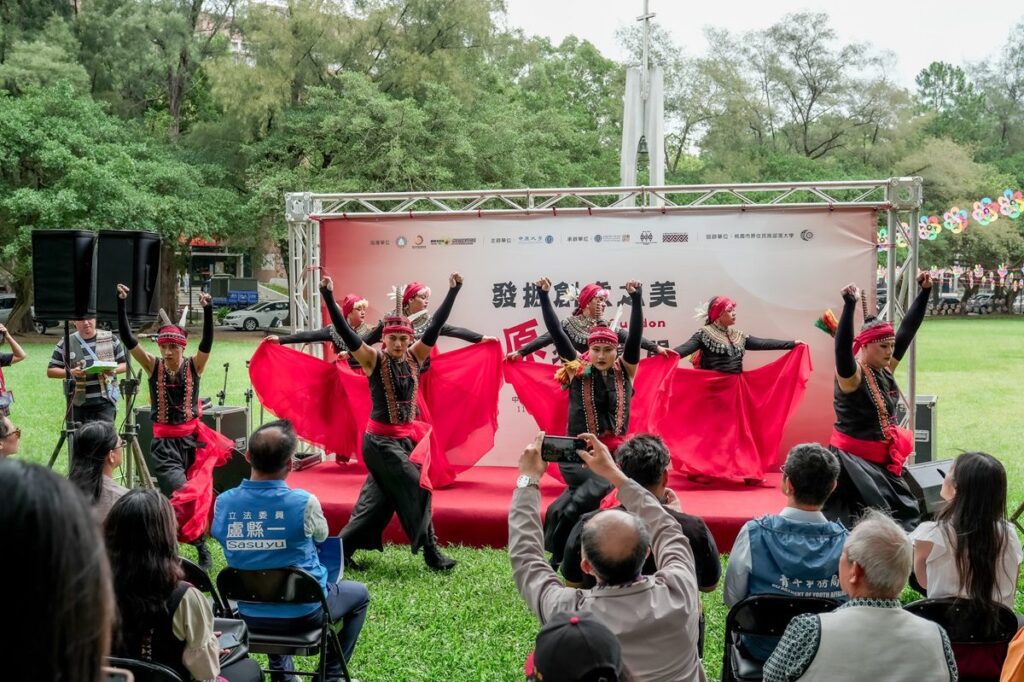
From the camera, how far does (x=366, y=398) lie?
7.04m

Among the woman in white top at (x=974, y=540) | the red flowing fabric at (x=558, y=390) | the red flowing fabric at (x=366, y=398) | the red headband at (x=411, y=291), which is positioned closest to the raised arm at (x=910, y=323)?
the red flowing fabric at (x=558, y=390)

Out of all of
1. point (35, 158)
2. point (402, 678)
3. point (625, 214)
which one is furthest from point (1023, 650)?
point (35, 158)

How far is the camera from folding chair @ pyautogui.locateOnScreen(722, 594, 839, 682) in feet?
9.10

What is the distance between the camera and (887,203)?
664 cm

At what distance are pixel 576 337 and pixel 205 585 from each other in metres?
4.19

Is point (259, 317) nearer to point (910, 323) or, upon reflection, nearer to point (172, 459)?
point (172, 459)

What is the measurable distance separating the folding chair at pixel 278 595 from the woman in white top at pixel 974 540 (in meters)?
2.07

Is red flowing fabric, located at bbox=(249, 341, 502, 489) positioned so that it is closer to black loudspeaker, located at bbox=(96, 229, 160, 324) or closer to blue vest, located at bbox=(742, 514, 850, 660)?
black loudspeaker, located at bbox=(96, 229, 160, 324)

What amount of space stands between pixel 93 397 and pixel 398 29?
17151 mm

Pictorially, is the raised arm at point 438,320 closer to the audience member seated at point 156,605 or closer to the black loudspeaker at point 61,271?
the black loudspeaker at point 61,271

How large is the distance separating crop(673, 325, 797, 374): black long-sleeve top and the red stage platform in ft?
2.98

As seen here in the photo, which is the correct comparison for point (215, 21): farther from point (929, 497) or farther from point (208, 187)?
point (929, 497)

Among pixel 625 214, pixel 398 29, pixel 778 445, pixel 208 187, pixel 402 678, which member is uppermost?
pixel 398 29

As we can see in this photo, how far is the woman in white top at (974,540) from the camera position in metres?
3.00
